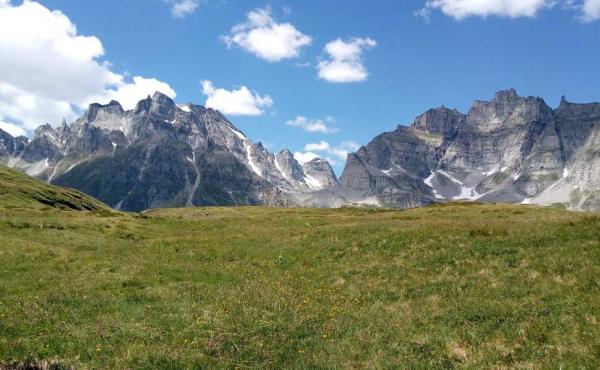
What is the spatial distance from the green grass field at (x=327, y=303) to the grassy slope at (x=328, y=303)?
70 millimetres

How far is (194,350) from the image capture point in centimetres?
1502

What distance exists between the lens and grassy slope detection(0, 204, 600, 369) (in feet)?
45.7

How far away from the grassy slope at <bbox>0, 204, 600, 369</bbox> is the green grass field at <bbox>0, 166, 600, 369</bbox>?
0.07 metres

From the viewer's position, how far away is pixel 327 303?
68.6ft

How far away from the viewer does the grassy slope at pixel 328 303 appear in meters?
13.9

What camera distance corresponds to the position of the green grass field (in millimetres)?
13859

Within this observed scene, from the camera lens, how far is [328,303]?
20.9m

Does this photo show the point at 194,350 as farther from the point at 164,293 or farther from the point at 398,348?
the point at 164,293

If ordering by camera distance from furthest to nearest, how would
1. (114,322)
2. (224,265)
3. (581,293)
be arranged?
(224,265)
(114,322)
(581,293)

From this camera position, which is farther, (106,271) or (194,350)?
(106,271)

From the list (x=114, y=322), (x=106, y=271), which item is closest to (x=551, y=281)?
(x=114, y=322)

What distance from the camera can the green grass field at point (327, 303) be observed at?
45.5 feet

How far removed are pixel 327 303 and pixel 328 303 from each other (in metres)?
0.06

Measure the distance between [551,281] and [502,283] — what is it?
1.89m
